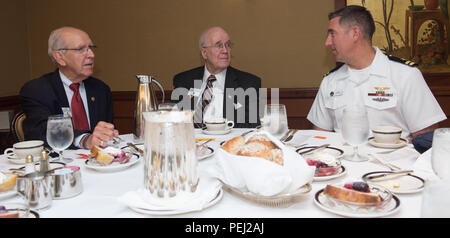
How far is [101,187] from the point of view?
3.68 feet

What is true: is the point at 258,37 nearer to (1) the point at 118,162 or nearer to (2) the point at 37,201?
(1) the point at 118,162

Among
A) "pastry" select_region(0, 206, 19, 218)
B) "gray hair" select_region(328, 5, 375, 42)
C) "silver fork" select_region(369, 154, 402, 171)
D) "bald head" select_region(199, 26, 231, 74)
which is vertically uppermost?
"gray hair" select_region(328, 5, 375, 42)

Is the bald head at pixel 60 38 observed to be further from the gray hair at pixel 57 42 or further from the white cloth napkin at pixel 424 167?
the white cloth napkin at pixel 424 167

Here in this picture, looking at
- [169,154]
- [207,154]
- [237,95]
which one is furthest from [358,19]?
[169,154]

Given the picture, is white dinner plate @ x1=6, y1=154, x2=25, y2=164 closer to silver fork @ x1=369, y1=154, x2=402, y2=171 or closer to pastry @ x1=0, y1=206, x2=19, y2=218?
pastry @ x1=0, y1=206, x2=19, y2=218

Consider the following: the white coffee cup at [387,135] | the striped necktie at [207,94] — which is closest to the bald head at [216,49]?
the striped necktie at [207,94]

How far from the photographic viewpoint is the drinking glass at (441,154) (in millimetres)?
982

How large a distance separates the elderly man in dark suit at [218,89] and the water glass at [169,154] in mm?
1927

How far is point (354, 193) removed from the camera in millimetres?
849

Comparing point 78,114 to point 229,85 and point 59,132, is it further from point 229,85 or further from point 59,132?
point 229,85

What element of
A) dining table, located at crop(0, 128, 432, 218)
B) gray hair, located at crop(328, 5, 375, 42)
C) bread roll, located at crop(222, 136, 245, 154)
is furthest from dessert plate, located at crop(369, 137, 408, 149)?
gray hair, located at crop(328, 5, 375, 42)

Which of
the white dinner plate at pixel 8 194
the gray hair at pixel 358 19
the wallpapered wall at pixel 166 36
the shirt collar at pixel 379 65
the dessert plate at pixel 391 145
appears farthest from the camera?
the wallpapered wall at pixel 166 36

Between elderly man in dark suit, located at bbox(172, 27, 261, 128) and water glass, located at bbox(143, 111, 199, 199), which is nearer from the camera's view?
water glass, located at bbox(143, 111, 199, 199)

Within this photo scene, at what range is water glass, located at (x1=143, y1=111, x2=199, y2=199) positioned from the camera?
88cm
